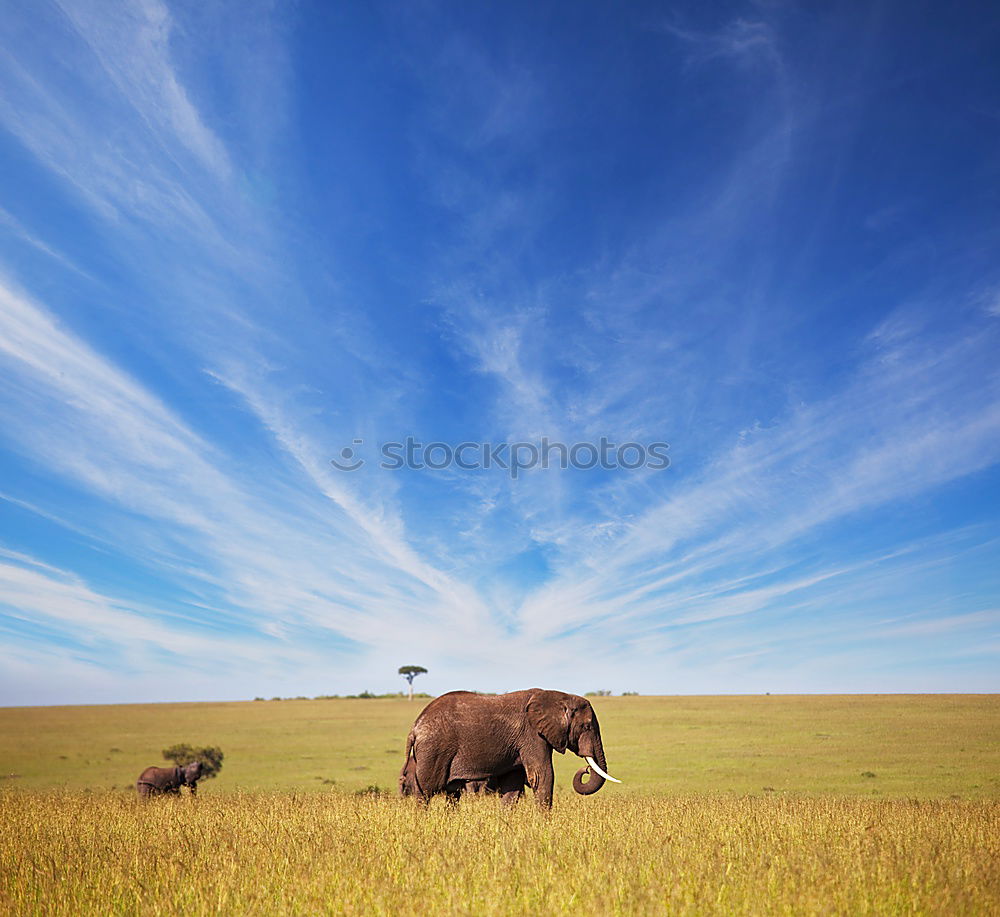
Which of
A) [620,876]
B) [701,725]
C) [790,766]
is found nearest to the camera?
[620,876]

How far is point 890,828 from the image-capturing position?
9.66 metres

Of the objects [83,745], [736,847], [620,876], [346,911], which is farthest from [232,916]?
[83,745]

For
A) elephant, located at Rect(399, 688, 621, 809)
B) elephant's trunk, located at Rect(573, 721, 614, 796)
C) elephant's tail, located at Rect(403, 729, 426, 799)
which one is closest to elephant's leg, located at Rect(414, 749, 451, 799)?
elephant, located at Rect(399, 688, 621, 809)

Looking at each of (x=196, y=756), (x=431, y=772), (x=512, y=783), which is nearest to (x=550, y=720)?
(x=512, y=783)

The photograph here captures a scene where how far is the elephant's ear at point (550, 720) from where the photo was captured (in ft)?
42.7

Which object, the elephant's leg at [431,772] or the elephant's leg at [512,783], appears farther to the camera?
the elephant's leg at [512,783]

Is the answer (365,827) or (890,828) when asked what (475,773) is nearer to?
(365,827)

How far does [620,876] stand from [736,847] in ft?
7.27

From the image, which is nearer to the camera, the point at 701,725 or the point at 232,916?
the point at 232,916

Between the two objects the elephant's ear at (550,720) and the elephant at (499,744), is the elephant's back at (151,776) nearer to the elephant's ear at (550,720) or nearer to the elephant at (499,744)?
the elephant at (499,744)

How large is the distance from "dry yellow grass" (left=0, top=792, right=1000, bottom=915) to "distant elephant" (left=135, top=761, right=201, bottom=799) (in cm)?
745

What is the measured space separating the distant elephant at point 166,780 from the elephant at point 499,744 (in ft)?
28.1

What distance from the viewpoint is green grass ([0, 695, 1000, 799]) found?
92.2ft

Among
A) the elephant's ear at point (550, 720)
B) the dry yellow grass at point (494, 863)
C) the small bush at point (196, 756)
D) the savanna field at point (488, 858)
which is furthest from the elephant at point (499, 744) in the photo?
the small bush at point (196, 756)
